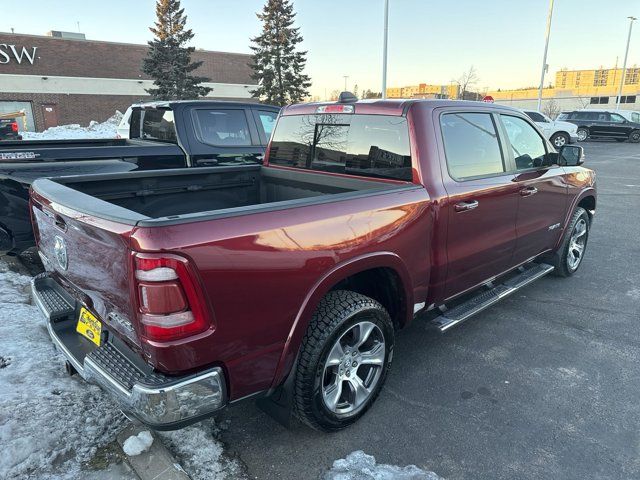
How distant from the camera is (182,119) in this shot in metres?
6.34

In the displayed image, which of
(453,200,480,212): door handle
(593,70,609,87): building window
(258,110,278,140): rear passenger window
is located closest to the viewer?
(453,200,480,212): door handle

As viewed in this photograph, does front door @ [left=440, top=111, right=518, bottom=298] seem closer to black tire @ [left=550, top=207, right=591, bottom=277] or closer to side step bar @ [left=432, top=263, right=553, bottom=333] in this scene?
side step bar @ [left=432, top=263, right=553, bottom=333]

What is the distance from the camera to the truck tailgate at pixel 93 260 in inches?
77.8

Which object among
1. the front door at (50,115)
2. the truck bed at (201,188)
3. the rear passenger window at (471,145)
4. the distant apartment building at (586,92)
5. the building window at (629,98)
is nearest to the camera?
the truck bed at (201,188)

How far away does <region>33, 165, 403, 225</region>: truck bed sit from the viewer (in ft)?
10.1

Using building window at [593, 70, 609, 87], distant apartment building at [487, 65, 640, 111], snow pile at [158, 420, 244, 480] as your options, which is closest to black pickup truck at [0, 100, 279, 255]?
snow pile at [158, 420, 244, 480]

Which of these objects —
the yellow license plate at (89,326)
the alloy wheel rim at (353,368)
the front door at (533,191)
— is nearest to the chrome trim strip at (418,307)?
the alloy wheel rim at (353,368)

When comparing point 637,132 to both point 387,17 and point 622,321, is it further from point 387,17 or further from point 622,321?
point 622,321

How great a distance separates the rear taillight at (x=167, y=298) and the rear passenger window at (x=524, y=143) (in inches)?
124

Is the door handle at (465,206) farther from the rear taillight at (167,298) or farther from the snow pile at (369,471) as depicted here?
the rear taillight at (167,298)

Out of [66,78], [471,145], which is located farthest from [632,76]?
[471,145]

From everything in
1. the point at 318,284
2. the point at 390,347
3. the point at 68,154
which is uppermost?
the point at 68,154

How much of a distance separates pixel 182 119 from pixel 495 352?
4928 millimetres

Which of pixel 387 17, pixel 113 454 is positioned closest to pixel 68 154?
pixel 113 454
